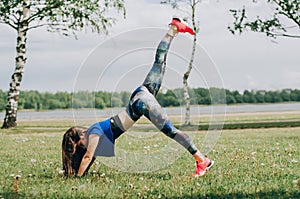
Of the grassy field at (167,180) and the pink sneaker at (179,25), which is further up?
the pink sneaker at (179,25)

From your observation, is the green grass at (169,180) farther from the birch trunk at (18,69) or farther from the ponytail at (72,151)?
the birch trunk at (18,69)

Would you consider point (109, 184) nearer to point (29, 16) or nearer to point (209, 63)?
point (209, 63)

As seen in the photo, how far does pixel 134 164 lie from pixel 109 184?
1842 millimetres

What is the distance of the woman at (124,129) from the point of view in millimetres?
8477

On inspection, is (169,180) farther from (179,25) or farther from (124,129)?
(179,25)

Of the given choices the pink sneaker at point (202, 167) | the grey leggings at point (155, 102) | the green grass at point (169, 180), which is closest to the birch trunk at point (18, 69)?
the green grass at point (169, 180)

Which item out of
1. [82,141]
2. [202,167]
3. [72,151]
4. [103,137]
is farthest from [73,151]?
[202,167]

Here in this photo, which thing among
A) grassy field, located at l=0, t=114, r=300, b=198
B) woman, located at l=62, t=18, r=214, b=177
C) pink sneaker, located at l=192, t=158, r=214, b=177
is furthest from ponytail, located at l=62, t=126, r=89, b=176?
pink sneaker, located at l=192, t=158, r=214, b=177

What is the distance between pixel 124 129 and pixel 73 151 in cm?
89

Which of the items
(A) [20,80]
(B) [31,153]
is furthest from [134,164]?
(A) [20,80]

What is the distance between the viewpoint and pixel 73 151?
8.72 meters

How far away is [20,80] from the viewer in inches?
1106

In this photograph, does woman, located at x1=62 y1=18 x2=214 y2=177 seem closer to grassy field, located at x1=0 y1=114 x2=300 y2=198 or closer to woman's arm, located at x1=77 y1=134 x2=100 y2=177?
woman's arm, located at x1=77 y1=134 x2=100 y2=177

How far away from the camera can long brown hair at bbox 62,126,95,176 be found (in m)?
8.72
